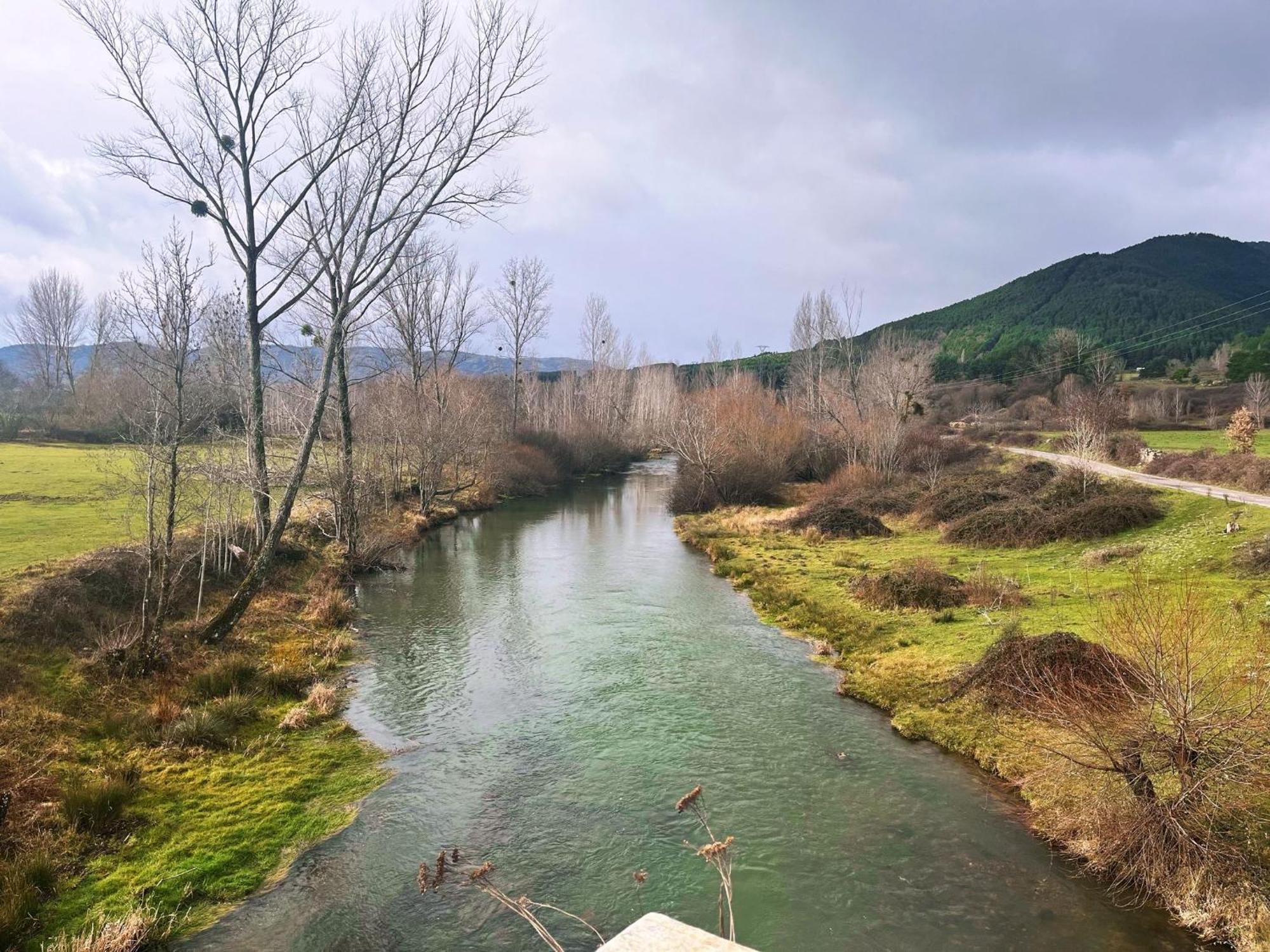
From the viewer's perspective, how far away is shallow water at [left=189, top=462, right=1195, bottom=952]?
628cm

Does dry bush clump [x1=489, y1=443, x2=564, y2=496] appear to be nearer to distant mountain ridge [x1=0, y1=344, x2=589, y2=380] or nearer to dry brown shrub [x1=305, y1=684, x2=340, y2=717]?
distant mountain ridge [x1=0, y1=344, x2=589, y2=380]

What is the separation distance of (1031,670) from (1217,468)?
18.8 meters

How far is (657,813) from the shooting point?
8211 mm

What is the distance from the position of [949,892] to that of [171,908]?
287 inches

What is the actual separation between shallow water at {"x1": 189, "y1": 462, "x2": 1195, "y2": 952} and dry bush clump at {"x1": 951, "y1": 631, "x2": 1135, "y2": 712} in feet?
4.78

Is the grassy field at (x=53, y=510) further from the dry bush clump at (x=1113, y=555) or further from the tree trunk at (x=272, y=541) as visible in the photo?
the dry bush clump at (x=1113, y=555)

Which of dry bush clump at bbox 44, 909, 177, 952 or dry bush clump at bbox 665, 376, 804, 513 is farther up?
dry bush clump at bbox 665, 376, 804, 513

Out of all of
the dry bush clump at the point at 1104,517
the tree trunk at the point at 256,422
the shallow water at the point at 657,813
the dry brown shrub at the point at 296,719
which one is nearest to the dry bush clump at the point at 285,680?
the dry brown shrub at the point at 296,719

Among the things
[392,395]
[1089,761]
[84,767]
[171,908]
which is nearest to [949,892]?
[1089,761]

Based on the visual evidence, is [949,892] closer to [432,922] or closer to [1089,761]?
[1089,761]

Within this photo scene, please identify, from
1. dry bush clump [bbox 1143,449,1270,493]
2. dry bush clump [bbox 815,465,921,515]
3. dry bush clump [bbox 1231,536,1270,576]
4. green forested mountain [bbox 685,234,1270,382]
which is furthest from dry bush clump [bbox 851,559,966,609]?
green forested mountain [bbox 685,234,1270,382]

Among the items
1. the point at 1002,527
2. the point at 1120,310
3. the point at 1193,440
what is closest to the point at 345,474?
the point at 1002,527

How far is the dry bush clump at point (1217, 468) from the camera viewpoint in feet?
65.6

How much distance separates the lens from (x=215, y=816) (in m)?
7.70
